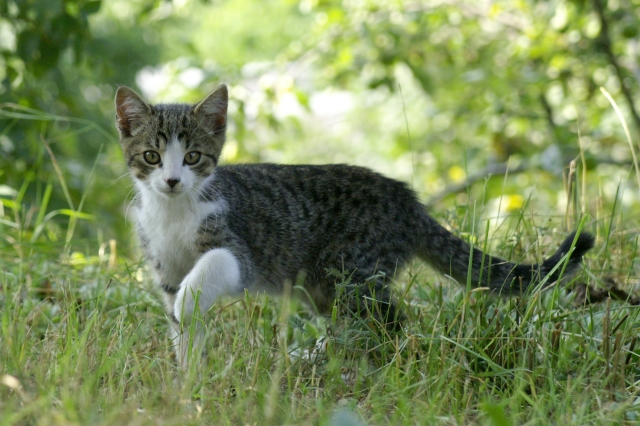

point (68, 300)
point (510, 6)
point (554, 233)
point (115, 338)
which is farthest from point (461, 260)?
point (510, 6)

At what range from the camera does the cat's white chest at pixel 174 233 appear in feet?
11.0

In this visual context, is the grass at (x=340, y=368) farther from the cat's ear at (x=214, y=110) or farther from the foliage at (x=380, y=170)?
the cat's ear at (x=214, y=110)

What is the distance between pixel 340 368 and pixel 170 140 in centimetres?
135

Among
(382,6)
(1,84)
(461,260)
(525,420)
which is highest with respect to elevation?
(382,6)

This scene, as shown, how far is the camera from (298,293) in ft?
12.0

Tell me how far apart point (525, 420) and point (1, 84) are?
168 inches

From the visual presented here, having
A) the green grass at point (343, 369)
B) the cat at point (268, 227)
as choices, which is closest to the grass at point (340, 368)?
the green grass at point (343, 369)

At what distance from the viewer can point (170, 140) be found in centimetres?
335

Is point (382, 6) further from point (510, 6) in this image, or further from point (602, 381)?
point (602, 381)

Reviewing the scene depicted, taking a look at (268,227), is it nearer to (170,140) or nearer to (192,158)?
(192,158)

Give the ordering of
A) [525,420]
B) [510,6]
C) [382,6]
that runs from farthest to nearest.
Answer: [510,6]
[382,6]
[525,420]

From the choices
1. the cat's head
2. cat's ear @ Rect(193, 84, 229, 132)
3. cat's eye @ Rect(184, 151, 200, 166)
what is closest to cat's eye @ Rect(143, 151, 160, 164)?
the cat's head

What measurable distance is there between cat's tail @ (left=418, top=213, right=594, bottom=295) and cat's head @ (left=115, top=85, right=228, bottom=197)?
117 centimetres

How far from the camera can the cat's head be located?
3295 mm
